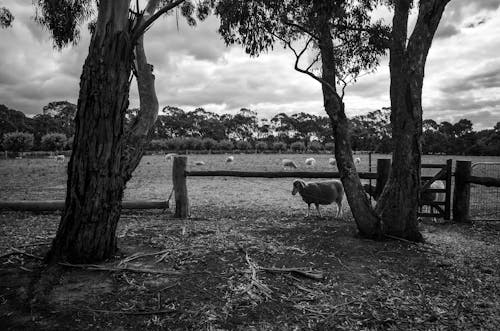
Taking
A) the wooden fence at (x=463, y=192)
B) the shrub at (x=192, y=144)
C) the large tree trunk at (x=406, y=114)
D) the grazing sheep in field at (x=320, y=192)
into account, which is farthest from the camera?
the shrub at (x=192, y=144)

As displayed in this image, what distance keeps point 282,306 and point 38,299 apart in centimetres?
250

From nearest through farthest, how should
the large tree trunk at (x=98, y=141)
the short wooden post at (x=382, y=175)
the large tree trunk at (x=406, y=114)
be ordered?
the large tree trunk at (x=98, y=141)
the large tree trunk at (x=406, y=114)
the short wooden post at (x=382, y=175)

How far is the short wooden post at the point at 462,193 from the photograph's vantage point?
7.60 meters

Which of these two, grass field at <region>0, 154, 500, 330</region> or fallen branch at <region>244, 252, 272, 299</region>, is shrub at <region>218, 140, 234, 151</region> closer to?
grass field at <region>0, 154, 500, 330</region>

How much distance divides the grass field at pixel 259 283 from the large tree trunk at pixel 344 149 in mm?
330

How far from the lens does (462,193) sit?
7.62m

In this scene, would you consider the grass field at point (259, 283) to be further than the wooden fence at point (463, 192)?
No

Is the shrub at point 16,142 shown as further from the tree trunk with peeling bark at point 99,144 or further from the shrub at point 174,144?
the tree trunk with peeling bark at point 99,144

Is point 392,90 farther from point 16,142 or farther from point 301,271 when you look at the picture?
point 16,142

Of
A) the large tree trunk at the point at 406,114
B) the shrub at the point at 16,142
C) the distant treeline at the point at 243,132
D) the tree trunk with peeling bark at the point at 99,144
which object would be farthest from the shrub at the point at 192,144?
the tree trunk with peeling bark at the point at 99,144

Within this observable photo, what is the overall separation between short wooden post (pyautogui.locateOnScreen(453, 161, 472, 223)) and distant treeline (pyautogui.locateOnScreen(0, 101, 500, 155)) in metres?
30.4

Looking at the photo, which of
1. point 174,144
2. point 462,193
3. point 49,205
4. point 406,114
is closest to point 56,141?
point 174,144

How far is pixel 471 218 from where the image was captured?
773 centimetres

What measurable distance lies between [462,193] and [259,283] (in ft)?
19.5
